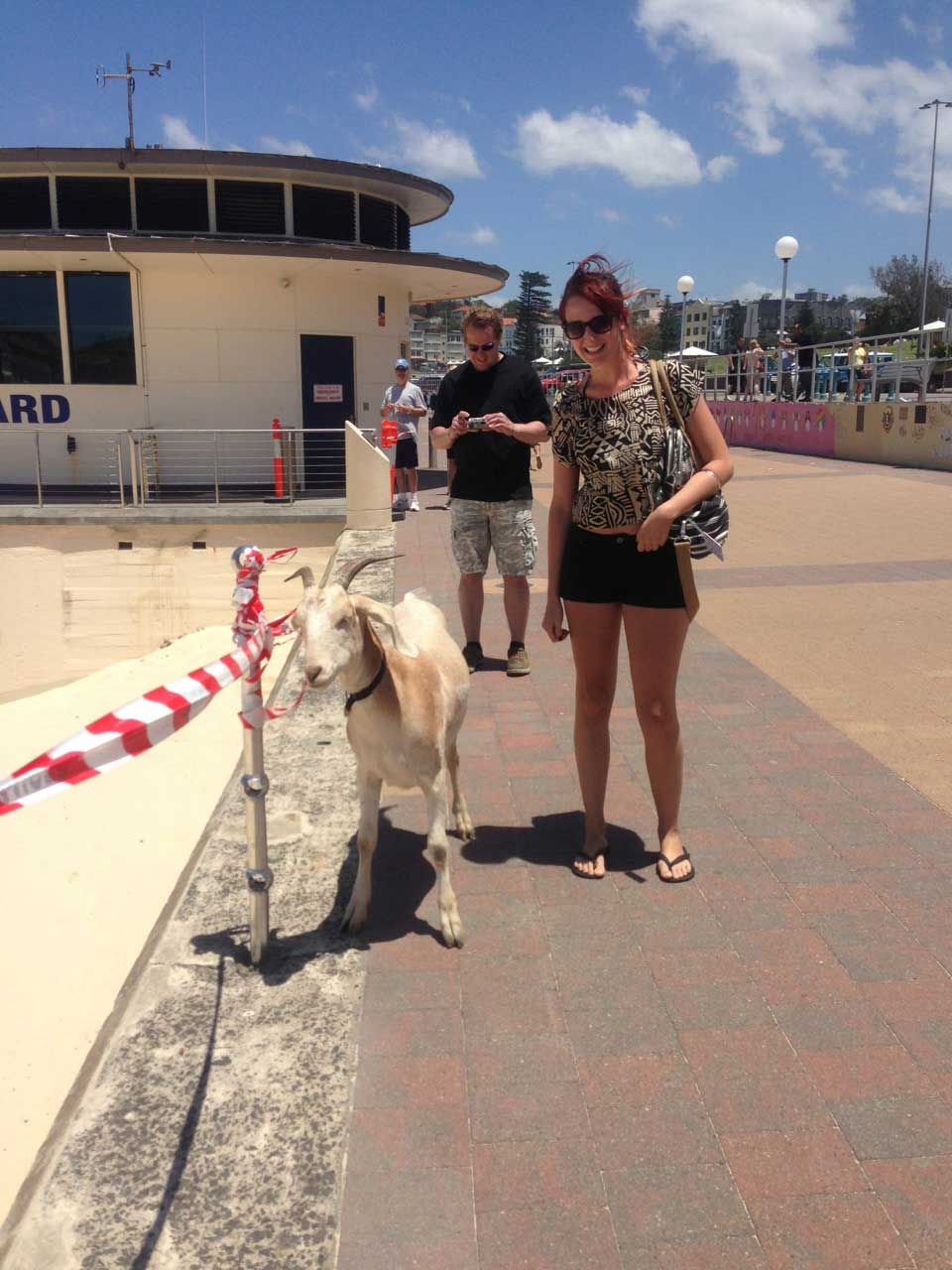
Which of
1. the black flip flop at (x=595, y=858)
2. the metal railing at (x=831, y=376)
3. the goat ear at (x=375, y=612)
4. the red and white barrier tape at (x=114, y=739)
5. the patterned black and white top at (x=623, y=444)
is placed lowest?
the black flip flop at (x=595, y=858)

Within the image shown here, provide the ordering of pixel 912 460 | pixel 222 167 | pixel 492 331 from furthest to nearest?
1. pixel 912 460
2. pixel 222 167
3. pixel 492 331

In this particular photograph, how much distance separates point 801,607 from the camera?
887cm

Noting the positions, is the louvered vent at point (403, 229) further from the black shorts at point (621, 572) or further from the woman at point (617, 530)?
the black shorts at point (621, 572)

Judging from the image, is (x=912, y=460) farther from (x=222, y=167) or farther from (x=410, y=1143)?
(x=410, y=1143)

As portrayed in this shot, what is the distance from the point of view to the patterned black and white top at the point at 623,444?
3707 millimetres

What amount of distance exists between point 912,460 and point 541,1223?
22.5m

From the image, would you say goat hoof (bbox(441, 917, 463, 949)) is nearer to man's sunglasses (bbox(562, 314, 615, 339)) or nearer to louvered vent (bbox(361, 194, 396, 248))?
man's sunglasses (bbox(562, 314, 615, 339))

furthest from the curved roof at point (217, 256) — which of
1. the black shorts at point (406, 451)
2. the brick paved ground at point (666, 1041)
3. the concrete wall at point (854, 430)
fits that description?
the brick paved ground at point (666, 1041)

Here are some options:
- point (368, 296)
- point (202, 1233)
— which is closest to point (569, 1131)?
point (202, 1233)

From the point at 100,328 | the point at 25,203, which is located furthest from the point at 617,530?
the point at 25,203

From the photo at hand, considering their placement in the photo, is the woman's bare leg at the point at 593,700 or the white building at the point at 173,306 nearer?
the woman's bare leg at the point at 593,700

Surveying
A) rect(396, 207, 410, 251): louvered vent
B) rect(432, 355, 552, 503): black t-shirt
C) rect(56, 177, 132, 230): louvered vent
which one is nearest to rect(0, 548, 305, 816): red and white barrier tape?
rect(432, 355, 552, 503): black t-shirt

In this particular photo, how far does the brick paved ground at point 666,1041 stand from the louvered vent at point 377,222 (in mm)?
17229

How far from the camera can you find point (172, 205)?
1838 centimetres
